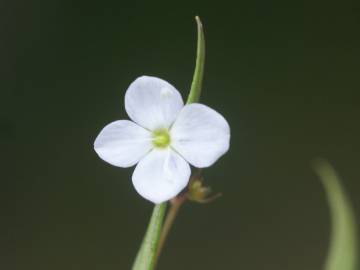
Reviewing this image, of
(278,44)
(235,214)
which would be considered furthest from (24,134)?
(278,44)

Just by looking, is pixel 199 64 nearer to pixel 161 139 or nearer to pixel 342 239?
pixel 161 139

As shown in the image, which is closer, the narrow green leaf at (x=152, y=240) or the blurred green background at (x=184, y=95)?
the narrow green leaf at (x=152, y=240)

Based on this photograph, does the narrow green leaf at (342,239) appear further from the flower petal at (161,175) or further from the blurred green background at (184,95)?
the blurred green background at (184,95)

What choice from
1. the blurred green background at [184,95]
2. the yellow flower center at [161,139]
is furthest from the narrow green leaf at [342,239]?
the blurred green background at [184,95]

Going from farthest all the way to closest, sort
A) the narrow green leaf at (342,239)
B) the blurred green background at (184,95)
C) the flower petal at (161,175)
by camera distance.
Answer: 1. the blurred green background at (184,95)
2. the narrow green leaf at (342,239)
3. the flower petal at (161,175)

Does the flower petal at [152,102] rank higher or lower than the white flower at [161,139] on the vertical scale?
higher

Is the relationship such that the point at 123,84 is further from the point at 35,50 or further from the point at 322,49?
the point at 322,49

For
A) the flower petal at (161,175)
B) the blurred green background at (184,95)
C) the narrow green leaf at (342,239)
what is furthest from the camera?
the blurred green background at (184,95)

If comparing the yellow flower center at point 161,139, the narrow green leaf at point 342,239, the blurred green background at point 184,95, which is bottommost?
the yellow flower center at point 161,139

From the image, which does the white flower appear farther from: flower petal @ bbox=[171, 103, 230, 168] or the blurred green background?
the blurred green background
